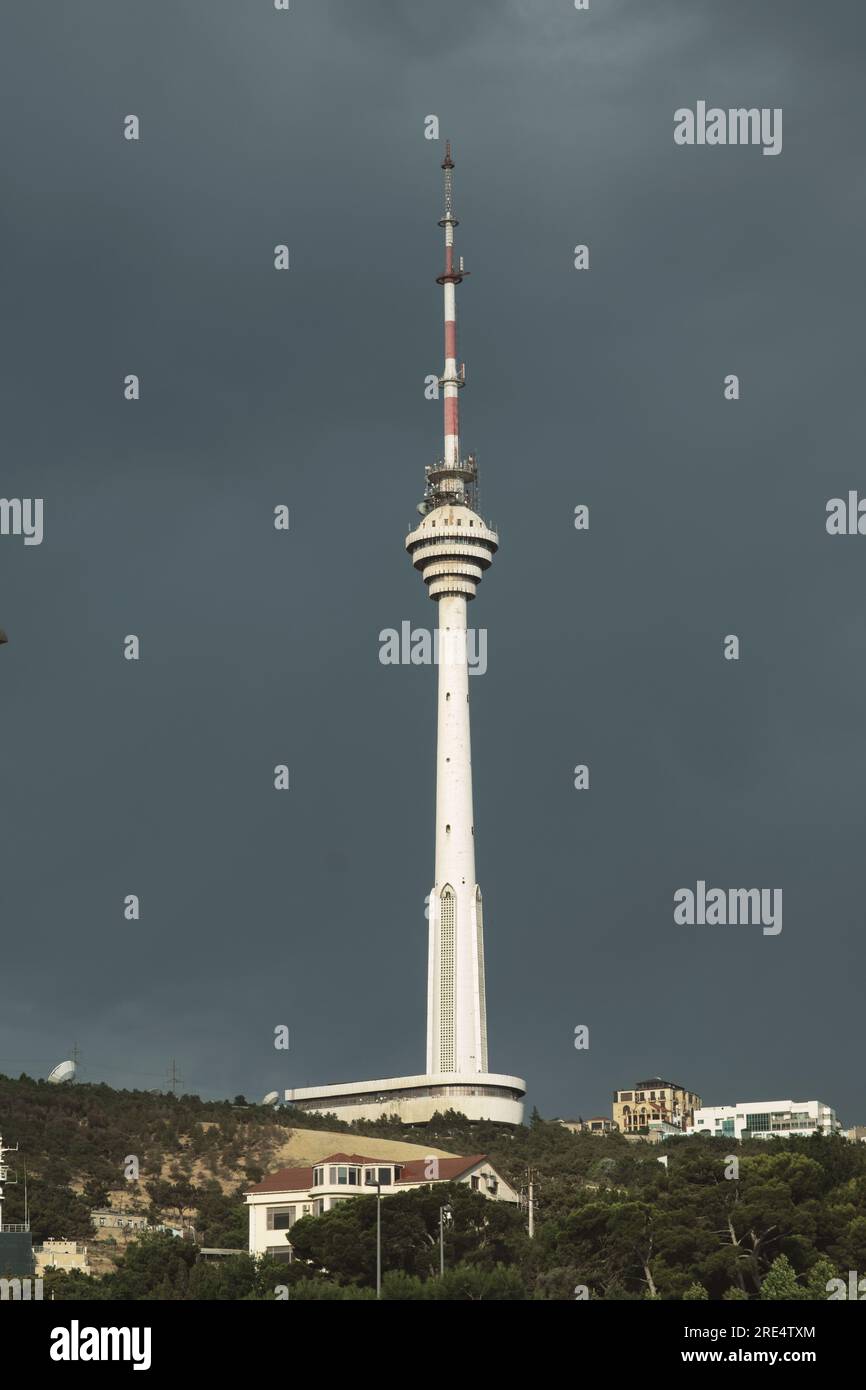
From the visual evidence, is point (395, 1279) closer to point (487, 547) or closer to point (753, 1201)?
point (753, 1201)

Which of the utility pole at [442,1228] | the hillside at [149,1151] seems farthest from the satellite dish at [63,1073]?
the utility pole at [442,1228]

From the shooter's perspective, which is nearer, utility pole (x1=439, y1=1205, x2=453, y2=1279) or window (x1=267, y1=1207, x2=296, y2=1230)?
utility pole (x1=439, y1=1205, x2=453, y2=1279)

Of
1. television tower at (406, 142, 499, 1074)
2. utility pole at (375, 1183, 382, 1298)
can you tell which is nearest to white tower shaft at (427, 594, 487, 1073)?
television tower at (406, 142, 499, 1074)

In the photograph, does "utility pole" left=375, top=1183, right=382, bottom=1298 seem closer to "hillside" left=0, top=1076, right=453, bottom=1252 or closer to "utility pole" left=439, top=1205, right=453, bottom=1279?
"utility pole" left=439, top=1205, right=453, bottom=1279

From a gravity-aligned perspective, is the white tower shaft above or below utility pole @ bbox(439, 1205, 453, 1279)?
above

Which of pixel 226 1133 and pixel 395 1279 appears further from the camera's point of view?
pixel 226 1133
